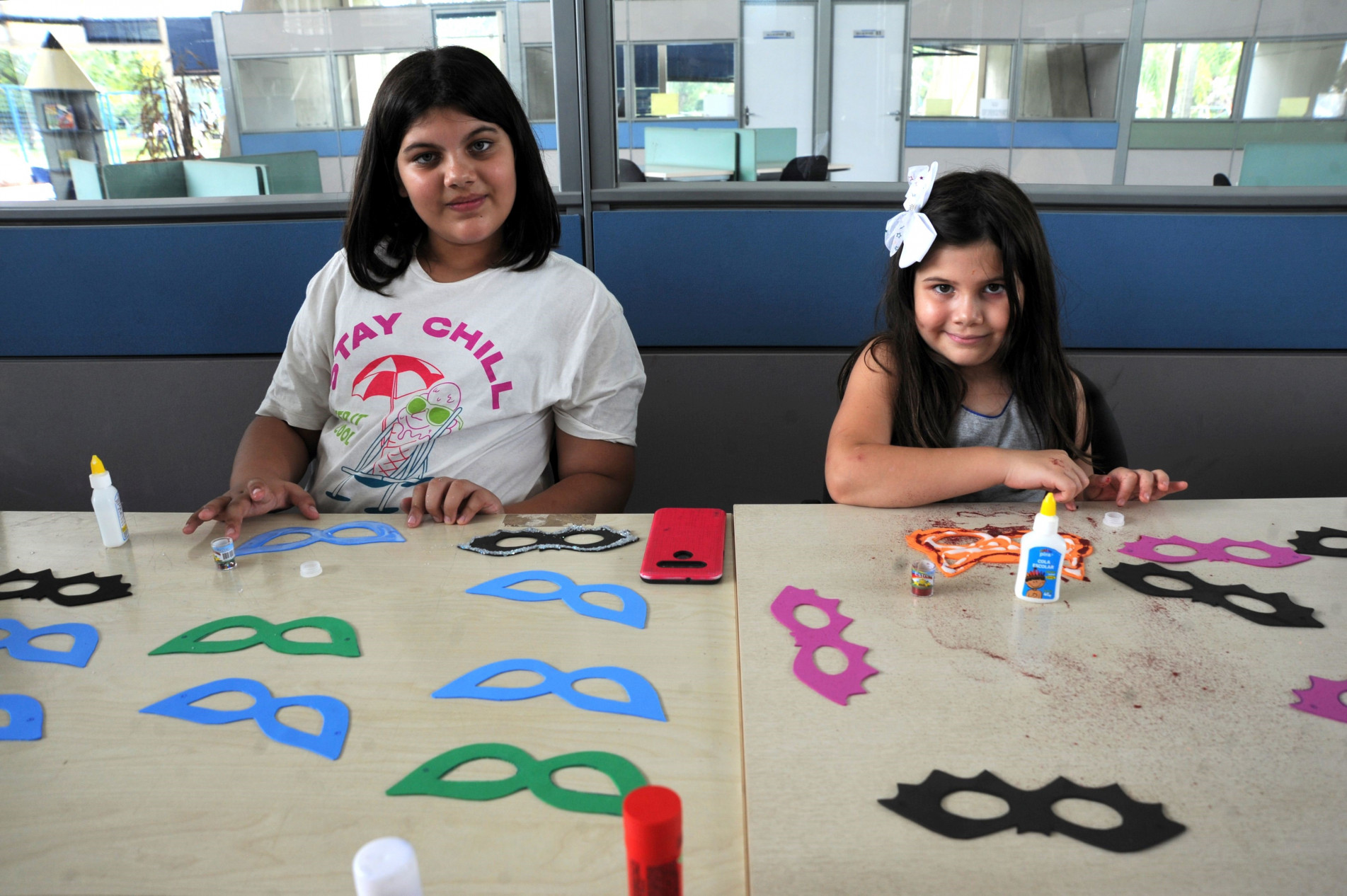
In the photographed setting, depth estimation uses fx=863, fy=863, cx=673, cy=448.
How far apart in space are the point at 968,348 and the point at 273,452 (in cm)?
107

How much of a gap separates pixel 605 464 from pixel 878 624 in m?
0.64

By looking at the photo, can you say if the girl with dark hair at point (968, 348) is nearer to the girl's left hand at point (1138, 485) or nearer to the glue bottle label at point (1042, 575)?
the girl's left hand at point (1138, 485)

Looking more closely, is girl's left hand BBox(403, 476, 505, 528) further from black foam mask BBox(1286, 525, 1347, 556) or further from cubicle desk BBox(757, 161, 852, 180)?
cubicle desk BBox(757, 161, 852, 180)

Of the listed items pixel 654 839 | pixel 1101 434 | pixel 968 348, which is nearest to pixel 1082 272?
pixel 1101 434

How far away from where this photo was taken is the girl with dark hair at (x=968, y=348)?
1.25 m

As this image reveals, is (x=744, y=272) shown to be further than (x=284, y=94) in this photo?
No

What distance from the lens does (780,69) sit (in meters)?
3.71

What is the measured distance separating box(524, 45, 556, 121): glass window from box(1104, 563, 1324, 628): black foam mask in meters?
1.49

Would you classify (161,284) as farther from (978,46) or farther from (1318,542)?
(978,46)

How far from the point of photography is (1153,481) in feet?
3.66

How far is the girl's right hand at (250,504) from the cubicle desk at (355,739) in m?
0.08

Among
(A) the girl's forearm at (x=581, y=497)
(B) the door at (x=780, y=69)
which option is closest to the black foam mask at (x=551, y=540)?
(A) the girl's forearm at (x=581, y=497)

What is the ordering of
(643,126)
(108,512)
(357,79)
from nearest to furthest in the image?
(108,512) → (357,79) → (643,126)

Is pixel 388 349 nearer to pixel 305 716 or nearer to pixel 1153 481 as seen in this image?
pixel 305 716
